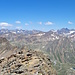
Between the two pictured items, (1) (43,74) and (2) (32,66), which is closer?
(1) (43,74)

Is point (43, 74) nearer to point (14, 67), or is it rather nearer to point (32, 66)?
point (32, 66)

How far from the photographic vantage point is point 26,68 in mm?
42844

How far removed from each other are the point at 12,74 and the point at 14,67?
19.2 feet

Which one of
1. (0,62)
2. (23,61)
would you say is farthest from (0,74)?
(0,62)

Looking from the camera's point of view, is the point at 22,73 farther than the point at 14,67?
No

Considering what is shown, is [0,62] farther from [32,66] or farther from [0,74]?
[32,66]

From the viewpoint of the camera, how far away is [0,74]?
46.2m

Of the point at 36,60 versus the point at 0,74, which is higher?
the point at 36,60

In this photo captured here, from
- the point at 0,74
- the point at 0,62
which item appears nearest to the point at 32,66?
the point at 0,74

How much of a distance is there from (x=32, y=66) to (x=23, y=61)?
7.15 metres

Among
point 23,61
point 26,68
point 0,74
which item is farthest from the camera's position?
point 23,61

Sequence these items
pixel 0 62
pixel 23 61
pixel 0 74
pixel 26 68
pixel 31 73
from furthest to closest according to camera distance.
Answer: pixel 0 62 < pixel 23 61 < pixel 0 74 < pixel 26 68 < pixel 31 73

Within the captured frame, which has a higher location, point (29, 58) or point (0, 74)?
point (29, 58)

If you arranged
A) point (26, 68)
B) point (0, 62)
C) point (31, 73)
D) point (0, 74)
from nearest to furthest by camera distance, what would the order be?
point (31, 73) → point (26, 68) → point (0, 74) → point (0, 62)
